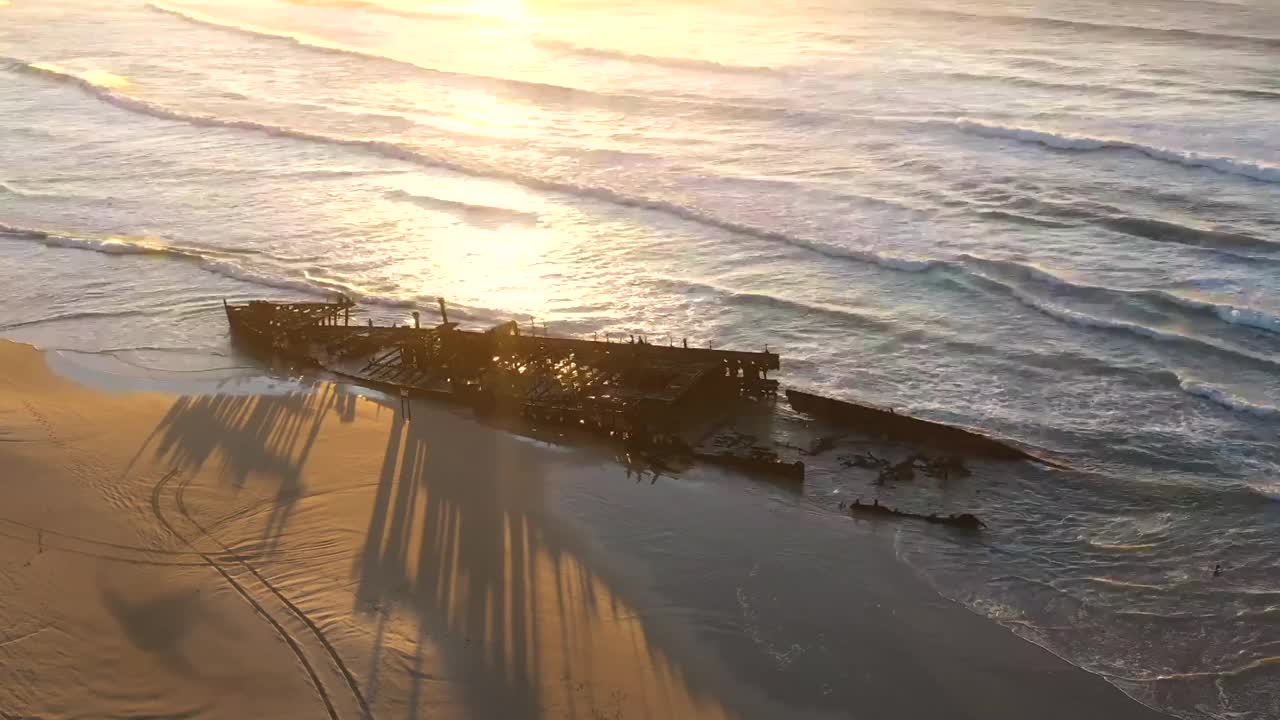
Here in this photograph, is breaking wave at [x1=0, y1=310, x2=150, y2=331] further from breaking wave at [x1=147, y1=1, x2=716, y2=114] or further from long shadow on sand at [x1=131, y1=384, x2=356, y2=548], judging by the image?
breaking wave at [x1=147, y1=1, x2=716, y2=114]

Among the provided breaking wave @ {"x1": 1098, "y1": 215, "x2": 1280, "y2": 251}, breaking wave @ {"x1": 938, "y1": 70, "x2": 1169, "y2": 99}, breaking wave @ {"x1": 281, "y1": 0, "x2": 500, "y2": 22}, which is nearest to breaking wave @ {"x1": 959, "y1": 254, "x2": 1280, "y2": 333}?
breaking wave @ {"x1": 1098, "y1": 215, "x2": 1280, "y2": 251}

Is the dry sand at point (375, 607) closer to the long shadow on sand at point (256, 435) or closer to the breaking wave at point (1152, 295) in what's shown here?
the long shadow on sand at point (256, 435)

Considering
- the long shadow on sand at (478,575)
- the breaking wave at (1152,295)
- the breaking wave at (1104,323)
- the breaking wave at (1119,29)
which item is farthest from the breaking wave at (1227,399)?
the breaking wave at (1119,29)

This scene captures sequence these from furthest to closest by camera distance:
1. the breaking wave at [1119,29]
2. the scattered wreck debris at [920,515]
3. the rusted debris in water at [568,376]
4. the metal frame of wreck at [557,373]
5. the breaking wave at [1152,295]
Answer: the breaking wave at [1119,29]
the breaking wave at [1152,295]
the metal frame of wreck at [557,373]
the rusted debris in water at [568,376]
the scattered wreck debris at [920,515]

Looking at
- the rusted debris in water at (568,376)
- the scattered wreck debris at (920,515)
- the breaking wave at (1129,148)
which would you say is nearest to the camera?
the scattered wreck debris at (920,515)

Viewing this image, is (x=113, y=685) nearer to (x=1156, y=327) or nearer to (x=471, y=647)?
(x=471, y=647)

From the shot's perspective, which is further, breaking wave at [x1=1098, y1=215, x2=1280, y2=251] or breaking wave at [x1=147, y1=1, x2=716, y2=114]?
breaking wave at [x1=147, y1=1, x2=716, y2=114]

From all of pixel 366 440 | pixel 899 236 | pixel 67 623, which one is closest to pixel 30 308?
pixel 366 440
